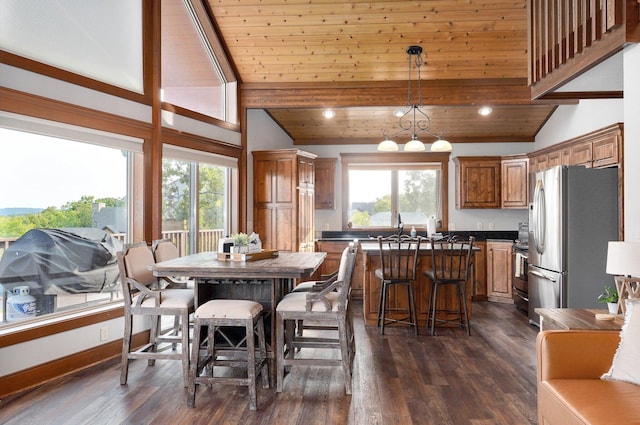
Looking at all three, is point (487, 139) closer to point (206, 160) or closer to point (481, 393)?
point (206, 160)

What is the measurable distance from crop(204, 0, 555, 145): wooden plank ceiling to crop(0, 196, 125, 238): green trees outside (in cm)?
247

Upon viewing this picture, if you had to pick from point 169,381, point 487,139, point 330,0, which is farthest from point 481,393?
point 487,139

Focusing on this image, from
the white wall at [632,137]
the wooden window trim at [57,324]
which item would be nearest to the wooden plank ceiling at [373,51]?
the white wall at [632,137]

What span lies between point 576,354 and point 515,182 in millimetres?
5009

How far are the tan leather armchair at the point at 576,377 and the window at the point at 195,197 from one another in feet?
12.4

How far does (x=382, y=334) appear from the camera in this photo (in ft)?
15.9

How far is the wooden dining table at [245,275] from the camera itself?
3.18 metres

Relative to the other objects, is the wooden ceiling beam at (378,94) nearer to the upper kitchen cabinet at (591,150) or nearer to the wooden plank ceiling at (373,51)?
the wooden plank ceiling at (373,51)

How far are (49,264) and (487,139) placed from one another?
6375 millimetres

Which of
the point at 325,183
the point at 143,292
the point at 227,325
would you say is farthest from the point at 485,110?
the point at 143,292

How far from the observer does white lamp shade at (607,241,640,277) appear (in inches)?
94.4

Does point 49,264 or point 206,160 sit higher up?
point 206,160

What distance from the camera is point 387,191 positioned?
304 inches

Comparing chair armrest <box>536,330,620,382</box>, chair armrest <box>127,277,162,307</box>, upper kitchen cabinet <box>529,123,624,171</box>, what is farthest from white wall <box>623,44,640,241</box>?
chair armrest <box>127,277,162,307</box>
